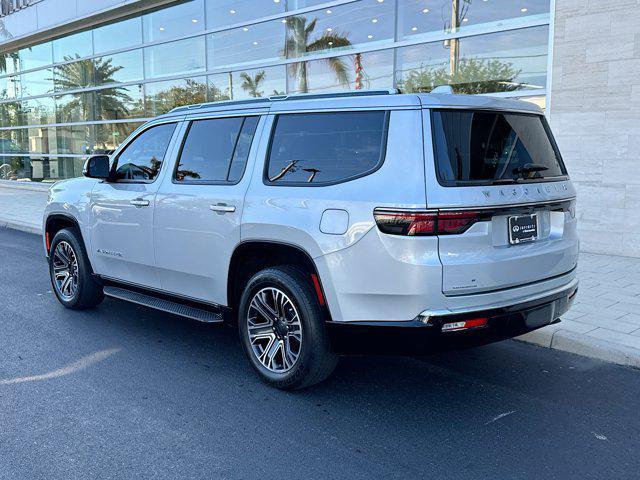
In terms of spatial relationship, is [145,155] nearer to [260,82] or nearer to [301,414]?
[301,414]

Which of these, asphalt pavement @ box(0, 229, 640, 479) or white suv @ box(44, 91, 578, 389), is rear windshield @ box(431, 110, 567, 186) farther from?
asphalt pavement @ box(0, 229, 640, 479)

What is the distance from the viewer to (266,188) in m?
3.97

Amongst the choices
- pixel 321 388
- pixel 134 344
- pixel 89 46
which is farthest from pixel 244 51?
pixel 321 388

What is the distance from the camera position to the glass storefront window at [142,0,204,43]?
15680 millimetres

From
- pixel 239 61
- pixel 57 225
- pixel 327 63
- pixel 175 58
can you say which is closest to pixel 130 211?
pixel 57 225

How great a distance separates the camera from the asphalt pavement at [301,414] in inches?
120

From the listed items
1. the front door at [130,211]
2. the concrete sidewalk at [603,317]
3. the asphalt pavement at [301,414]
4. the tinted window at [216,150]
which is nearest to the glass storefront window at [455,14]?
the concrete sidewalk at [603,317]

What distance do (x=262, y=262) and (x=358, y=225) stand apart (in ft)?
3.41

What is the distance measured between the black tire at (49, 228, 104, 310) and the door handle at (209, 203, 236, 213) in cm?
216

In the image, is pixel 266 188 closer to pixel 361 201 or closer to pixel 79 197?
pixel 361 201

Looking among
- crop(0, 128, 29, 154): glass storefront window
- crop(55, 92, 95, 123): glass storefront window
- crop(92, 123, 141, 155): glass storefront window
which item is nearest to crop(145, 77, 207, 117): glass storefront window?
crop(92, 123, 141, 155): glass storefront window

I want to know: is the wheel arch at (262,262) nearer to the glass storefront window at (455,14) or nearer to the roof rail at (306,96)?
the roof rail at (306,96)

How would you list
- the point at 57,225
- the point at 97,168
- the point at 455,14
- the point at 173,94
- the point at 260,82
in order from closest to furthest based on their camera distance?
the point at 97,168
the point at 57,225
the point at 455,14
the point at 260,82
the point at 173,94

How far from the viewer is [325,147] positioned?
379 centimetres
